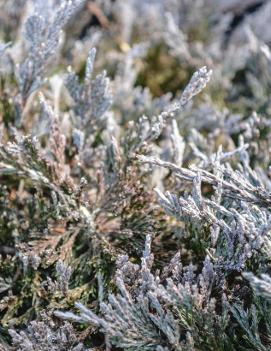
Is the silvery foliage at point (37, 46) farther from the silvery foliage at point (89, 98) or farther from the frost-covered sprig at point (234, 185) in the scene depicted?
the frost-covered sprig at point (234, 185)

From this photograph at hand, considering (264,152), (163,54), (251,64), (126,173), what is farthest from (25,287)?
(163,54)

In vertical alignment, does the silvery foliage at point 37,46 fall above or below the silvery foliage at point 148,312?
above

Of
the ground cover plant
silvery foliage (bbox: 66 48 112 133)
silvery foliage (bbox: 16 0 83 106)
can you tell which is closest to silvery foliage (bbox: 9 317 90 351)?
the ground cover plant

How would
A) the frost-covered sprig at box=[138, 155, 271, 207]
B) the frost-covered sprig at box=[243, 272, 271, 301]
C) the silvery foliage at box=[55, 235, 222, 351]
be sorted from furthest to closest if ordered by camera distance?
the frost-covered sprig at box=[138, 155, 271, 207], the silvery foliage at box=[55, 235, 222, 351], the frost-covered sprig at box=[243, 272, 271, 301]

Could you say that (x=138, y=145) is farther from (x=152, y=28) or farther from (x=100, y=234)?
(x=152, y=28)

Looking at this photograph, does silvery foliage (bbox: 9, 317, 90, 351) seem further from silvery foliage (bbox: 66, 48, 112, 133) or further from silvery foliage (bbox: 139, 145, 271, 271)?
silvery foliage (bbox: 66, 48, 112, 133)

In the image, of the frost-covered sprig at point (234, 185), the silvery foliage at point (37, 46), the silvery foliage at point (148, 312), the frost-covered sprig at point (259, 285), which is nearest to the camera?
the frost-covered sprig at point (259, 285)

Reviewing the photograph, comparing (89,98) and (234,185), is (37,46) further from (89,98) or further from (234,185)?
(234,185)

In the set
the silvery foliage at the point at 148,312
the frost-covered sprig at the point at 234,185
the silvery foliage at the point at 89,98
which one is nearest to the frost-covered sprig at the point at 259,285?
the silvery foliage at the point at 148,312
